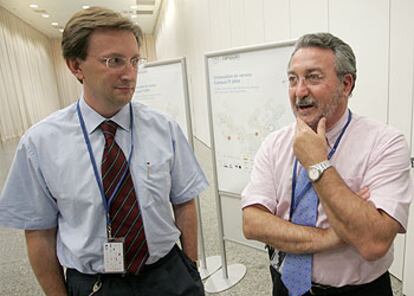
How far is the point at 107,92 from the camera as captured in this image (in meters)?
1.11

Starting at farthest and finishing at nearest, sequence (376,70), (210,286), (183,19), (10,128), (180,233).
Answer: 1. (10,128)
2. (183,19)
3. (210,286)
4. (376,70)
5. (180,233)

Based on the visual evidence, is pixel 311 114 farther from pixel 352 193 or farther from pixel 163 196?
pixel 163 196

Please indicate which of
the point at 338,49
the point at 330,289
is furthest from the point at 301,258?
the point at 338,49

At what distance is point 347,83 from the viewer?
1144 mm

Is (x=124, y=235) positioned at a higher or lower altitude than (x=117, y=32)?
lower

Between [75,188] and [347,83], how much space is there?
3.43 ft

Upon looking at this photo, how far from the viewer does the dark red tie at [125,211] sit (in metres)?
1.09

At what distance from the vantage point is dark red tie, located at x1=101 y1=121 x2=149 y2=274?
3.58 feet

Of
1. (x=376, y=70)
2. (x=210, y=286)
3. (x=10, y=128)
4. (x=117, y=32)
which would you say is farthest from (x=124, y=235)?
(x=10, y=128)

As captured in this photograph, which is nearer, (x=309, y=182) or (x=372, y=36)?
(x=309, y=182)

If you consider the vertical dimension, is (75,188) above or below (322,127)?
below

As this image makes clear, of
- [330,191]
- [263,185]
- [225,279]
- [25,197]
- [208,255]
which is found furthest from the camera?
[208,255]

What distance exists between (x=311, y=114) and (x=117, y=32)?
76cm

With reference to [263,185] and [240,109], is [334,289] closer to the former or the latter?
[263,185]
